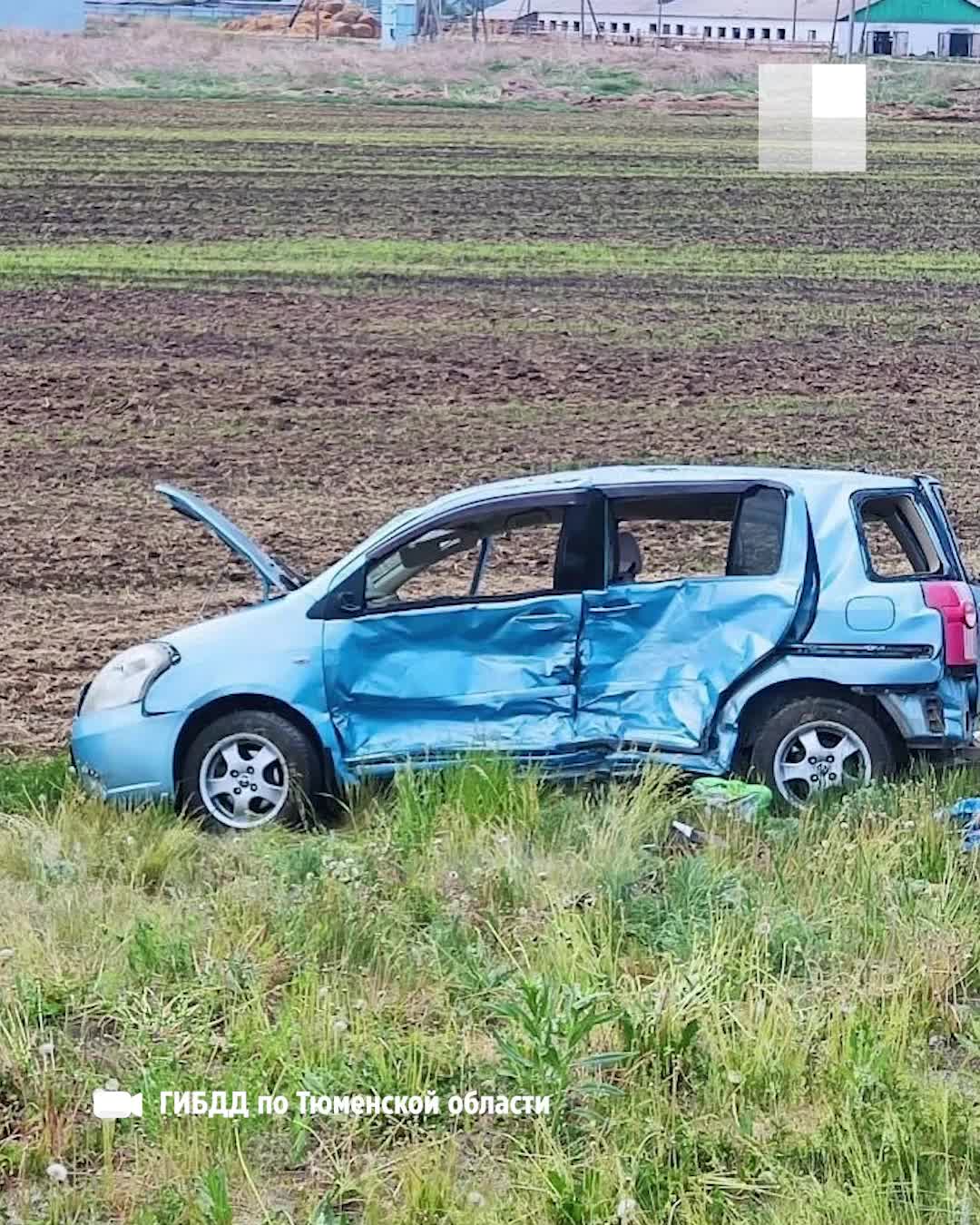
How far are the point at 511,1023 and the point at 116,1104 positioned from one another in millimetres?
1061

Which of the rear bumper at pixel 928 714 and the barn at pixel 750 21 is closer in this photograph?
the rear bumper at pixel 928 714

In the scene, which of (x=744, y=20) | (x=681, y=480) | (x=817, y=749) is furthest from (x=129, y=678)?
(x=744, y=20)

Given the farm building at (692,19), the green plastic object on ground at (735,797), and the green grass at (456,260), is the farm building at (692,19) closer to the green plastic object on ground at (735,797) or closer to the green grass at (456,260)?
the green grass at (456,260)

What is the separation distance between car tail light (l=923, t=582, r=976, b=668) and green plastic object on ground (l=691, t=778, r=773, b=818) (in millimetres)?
1055

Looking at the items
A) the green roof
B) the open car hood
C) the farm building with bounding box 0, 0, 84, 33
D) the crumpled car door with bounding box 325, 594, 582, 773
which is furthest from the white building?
the crumpled car door with bounding box 325, 594, 582, 773

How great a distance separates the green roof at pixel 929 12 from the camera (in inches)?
3671

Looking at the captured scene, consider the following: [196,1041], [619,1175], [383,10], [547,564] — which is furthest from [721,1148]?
[383,10]

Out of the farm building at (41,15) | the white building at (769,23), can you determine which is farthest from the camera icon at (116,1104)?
the white building at (769,23)

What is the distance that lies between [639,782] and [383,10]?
94652 mm

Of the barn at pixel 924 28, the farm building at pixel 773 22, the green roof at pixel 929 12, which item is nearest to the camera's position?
the green roof at pixel 929 12

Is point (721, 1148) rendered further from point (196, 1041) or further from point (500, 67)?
point (500, 67)

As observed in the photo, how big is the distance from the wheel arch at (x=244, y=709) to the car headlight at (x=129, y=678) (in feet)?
0.83

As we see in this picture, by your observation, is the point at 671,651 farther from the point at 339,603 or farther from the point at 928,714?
the point at 339,603

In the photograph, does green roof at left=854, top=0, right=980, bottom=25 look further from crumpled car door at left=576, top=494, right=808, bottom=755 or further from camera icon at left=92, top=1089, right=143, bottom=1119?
camera icon at left=92, top=1089, right=143, bottom=1119
